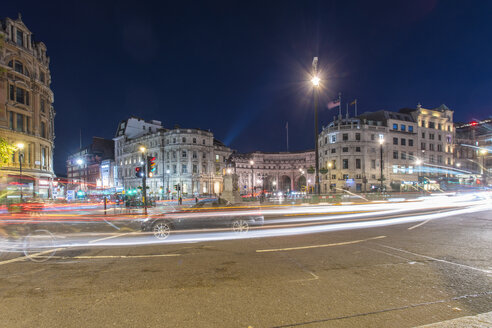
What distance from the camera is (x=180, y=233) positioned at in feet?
37.2

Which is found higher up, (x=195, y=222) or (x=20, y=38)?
(x=20, y=38)

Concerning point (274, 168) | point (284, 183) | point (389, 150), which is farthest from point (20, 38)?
point (284, 183)

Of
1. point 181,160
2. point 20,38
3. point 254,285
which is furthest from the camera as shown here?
point 181,160

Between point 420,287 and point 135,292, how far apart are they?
18.9 ft

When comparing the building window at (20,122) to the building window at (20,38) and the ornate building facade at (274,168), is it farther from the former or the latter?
the ornate building facade at (274,168)

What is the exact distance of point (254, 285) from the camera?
17.5 feet

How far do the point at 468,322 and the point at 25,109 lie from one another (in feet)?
178

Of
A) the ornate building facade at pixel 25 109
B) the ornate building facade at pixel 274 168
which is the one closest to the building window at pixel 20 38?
the ornate building facade at pixel 25 109

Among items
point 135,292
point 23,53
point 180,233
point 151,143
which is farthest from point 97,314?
point 151,143

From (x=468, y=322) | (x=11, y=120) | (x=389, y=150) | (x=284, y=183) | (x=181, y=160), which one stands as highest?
(x=11, y=120)

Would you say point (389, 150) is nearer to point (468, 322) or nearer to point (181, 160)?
point (181, 160)

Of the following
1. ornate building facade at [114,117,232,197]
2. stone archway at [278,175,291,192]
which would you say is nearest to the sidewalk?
ornate building facade at [114,117,232,197]

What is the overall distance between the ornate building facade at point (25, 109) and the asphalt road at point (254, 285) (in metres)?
41.0

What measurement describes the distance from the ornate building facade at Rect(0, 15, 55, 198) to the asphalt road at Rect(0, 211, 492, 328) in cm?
4098
